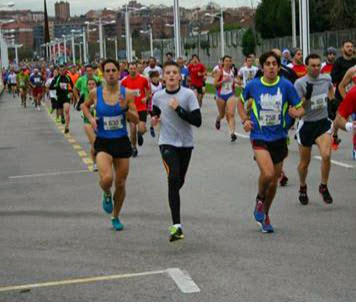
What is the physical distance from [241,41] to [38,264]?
7755cm

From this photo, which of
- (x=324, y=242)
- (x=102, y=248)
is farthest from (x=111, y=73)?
(x=324, y=242)

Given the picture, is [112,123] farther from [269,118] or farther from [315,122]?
[315,122]

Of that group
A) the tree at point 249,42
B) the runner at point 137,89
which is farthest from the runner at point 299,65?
the tree at point 249,42

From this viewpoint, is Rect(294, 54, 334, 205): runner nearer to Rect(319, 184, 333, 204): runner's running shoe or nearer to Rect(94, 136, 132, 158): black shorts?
Rect(319, 184, 333, 204): runner's running shoe

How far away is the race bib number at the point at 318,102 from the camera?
10352mm

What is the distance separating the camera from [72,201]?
1130cm

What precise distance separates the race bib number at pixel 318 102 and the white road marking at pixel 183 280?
390 cm

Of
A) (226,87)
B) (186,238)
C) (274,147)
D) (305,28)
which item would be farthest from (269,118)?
(305,28)

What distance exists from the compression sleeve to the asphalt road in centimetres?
111

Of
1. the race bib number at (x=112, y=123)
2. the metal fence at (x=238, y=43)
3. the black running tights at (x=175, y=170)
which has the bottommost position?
the black running tights at (x=175, y=170)

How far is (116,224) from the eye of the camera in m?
9.13

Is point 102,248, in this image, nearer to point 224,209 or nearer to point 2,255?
point 2,255

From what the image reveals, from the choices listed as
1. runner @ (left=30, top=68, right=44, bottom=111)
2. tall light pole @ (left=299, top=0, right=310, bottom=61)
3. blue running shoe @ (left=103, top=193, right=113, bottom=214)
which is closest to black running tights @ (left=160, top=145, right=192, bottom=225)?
blue running shoe @ (left=103, top=193, right=113, bottom=214)

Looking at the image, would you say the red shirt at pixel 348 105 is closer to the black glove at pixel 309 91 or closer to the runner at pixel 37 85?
the black glove at pixel 309 91
